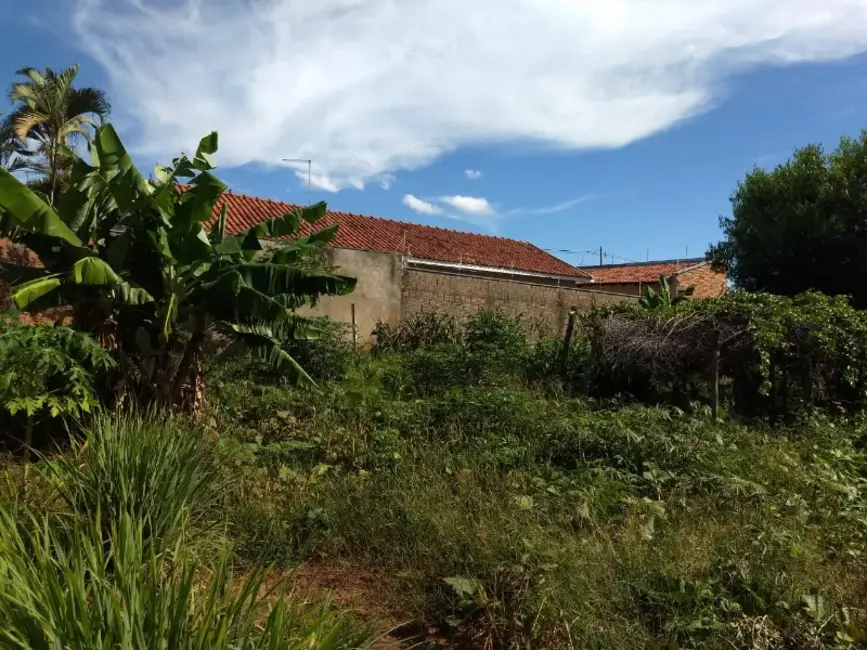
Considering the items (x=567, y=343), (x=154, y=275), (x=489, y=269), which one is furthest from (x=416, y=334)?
(x=489, y=269)

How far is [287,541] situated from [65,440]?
12.8 feet

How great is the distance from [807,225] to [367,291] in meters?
11.2

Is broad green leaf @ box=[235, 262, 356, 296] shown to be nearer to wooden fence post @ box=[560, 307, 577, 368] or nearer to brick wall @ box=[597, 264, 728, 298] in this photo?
wooden fence post @ box=[560, 307, 577, 368]

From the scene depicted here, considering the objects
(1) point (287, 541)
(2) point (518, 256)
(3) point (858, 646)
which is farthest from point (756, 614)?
(2) point (518, 256)

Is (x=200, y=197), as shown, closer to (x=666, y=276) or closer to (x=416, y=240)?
(x=416, y=240)

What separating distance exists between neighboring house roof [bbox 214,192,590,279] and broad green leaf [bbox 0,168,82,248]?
851 centimetres

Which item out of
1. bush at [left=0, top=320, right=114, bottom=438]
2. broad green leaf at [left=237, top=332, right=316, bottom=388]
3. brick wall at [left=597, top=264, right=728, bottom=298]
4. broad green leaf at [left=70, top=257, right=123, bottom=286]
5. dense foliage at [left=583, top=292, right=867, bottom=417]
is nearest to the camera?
bush at [left=0, top=320, right=114, bottom=438]

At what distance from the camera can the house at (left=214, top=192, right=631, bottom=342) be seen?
13477 millimetres

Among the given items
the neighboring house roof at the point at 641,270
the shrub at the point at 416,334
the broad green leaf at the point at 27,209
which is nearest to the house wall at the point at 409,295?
the shrub at the point at 416,334

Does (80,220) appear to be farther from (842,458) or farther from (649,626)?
(842,458)

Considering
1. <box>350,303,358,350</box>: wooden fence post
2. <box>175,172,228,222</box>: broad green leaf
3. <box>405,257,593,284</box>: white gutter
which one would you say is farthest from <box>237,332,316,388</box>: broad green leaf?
<box>405,257,593,284</box>: white gutter

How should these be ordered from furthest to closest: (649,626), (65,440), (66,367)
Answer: (65,440), (66,367), (649,626)

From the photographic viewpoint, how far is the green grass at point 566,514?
12.1 feet

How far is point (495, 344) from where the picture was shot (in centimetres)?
1165
